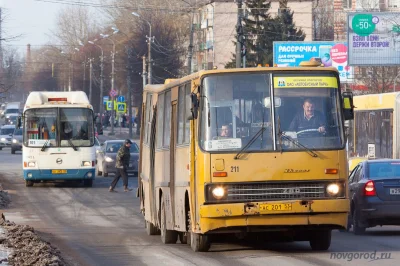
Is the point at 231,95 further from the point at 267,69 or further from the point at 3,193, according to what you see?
the point at 3,193

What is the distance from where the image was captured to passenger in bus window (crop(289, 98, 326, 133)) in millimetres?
13250

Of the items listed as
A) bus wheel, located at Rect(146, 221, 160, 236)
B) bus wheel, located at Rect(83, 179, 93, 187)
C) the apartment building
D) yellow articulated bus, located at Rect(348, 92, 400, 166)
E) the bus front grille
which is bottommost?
bus wheel, located at Rect(83, 179, 93, 187)

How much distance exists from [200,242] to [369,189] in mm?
4639

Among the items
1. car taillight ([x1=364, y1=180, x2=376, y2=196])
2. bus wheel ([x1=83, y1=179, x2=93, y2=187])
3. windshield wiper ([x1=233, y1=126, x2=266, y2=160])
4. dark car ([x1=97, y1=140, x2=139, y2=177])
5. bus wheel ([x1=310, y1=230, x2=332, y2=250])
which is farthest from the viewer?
dark car ([x1=97, y1=140, x2=139, y2=177])

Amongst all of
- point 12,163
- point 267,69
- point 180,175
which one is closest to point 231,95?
point 267,69

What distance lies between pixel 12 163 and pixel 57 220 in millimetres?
28743

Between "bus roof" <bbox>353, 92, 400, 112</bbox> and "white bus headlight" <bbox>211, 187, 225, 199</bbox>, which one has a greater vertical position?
"bus roof" <bbox>353, 92, 400, 112</bbox>

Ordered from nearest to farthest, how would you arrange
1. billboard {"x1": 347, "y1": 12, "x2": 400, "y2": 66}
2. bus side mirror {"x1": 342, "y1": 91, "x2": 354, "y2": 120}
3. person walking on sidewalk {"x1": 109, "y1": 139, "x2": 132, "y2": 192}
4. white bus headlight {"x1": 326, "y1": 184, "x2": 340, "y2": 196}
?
1. white bus headlight {"x1": 326, "y1": 184, "x2": 340, "y2": 196}
2. bus side mirror {"x1": 342, "y1": 91, "x2": 354, "y2": 120}
3. person walking on sidewalk {"x1": 109, "y1": 139, "x2": 132, "y2": 192}
4. billboard {"x1": 347, "y1": 12, "x2": 400, "y2": 66}

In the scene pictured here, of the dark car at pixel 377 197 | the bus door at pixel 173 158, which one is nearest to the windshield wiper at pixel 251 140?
the bus door at pixel 173 158

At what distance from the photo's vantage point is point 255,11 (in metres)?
75.2

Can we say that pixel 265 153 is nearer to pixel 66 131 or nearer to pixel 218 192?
pixel 218 192

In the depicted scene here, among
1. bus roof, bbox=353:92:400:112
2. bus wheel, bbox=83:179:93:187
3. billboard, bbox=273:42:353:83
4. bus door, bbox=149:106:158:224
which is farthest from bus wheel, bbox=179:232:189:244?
billboard, bbox=273:42:353:83

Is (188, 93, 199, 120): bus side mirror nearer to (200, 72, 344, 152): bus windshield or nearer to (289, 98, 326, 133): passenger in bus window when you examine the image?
(200, 72, 344, 152): bus windshield

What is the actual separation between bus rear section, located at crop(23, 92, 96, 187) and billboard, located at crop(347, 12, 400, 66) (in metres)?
18.0
